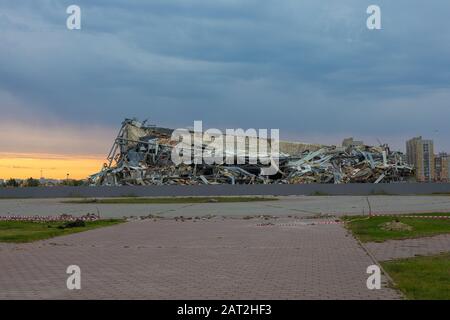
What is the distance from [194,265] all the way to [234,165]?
2536 inches

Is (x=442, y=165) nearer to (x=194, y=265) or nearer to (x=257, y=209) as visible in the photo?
(x=257, y=209)

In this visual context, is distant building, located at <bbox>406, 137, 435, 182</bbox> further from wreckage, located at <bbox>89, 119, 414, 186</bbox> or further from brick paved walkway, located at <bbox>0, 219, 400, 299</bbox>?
brick paved walkway, located at <bbox>0, 219, 400, 299</bbox>

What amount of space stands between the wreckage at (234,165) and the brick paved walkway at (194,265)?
5331 centimetres

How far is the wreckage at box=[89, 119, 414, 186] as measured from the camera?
73.1 m

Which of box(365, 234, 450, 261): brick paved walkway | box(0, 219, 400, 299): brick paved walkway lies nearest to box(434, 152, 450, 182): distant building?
box(0, 219, 400, 299): brick paved walkway

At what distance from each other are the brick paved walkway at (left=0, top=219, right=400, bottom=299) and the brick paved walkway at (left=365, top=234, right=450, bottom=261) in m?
0.47

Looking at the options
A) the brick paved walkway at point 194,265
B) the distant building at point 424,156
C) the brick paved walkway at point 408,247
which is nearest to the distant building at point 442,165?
the distant building at point 424,156

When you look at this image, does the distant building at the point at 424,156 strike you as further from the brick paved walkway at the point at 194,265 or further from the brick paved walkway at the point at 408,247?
the brick paved walkway at the point at 408,247

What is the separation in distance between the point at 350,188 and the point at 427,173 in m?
44.3

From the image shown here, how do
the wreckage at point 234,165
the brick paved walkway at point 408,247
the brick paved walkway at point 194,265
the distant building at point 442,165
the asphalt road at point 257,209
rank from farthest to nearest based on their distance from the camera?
1. the distant building at point 442,165
2. the wreckage at point 234,165
3. the asphalt road at point 257,209
4. the brick paved walkway at point 408,247
5. the brick paved walkway at point 194,265

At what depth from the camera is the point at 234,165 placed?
7662cm

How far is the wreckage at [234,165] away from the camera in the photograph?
73062 millimetres

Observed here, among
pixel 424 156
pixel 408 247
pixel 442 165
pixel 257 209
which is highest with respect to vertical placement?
pixel 424 156

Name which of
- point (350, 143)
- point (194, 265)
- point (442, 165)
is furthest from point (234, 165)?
point (194, 265)
